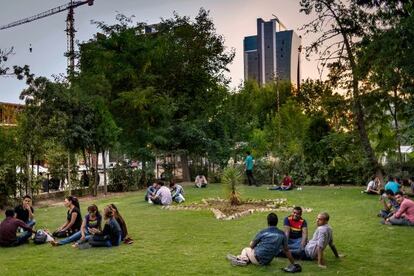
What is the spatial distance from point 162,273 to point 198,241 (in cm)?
296

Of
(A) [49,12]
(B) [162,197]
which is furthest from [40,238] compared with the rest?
(A) [49,12]

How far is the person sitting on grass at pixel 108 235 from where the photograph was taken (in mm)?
11008

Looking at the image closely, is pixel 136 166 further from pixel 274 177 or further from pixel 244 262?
pixel 244 262

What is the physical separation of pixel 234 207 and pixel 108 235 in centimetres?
674

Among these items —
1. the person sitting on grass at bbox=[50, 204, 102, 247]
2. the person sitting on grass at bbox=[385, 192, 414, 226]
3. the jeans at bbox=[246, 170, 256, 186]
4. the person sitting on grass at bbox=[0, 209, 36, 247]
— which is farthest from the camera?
the jeans at bbox=[246, 170, 256, 186]

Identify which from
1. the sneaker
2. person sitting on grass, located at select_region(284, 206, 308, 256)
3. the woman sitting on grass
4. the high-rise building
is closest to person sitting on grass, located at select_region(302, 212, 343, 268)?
person sitting on grass, located at select_region(284, 206, 308, 256)

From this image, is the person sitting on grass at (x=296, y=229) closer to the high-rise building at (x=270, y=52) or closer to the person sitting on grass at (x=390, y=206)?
the person sitting on grass at (x=390, y=206)

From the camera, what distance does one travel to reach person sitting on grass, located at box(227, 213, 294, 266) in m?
8.76

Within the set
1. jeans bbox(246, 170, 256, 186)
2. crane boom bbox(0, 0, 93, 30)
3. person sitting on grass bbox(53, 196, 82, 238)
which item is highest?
crane boom bbox(0, 0, 93, 30)

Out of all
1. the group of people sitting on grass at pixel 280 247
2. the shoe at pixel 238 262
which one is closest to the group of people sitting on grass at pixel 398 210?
the group of people sitting on grass at pixel 280 247

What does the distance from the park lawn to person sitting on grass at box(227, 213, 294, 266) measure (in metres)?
0.20

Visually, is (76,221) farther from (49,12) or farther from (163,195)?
(49,12)

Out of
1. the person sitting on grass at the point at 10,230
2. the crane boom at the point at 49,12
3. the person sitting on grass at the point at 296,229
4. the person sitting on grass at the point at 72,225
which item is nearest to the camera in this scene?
the person sitting on grass at the point at 296,229

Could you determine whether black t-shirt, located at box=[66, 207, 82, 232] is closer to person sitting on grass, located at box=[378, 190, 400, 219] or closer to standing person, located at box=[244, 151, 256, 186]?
person sitting on grass, located at box=[378, 190, 400, 219]
